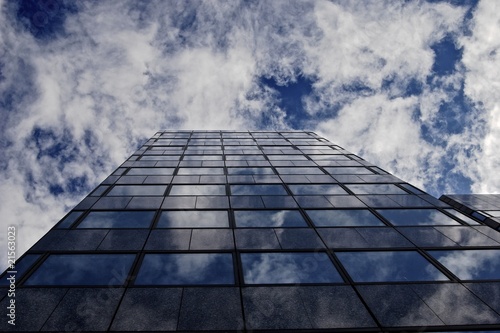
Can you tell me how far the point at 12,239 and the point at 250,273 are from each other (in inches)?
279

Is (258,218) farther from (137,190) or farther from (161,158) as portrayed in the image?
(161,158)

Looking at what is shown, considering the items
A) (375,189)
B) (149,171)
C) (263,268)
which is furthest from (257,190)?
(149,171)

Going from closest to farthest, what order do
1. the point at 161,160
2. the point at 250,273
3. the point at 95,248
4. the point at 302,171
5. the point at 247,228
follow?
the point at 250,273 → the point at 95,248 → the point at 247,228 → the point at 302,171 → the point at 161,160

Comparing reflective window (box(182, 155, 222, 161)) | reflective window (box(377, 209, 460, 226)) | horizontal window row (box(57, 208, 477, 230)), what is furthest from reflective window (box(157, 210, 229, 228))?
reflective window (box(182, 155, 222, 161))

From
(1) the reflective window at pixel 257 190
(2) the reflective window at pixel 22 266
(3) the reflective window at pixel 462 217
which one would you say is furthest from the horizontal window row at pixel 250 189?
(2) the reflective window at pixel 22 266

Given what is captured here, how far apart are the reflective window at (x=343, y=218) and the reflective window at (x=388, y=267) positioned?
75.6 inches

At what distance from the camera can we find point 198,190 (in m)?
14.9

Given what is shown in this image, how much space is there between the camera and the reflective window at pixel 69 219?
1112 cm

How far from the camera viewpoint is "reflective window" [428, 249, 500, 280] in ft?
29.4

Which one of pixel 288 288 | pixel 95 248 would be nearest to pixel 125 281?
pixel 95 248

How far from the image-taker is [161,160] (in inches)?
785

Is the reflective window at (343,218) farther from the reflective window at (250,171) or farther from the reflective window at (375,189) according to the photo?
the reflective window at (250,171)

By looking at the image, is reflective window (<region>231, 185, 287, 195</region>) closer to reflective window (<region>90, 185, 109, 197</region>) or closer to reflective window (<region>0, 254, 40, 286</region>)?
reflective window (<region>90, 185, 109, 197</region>)

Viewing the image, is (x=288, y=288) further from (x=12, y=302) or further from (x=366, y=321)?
(x=12, y=302)
